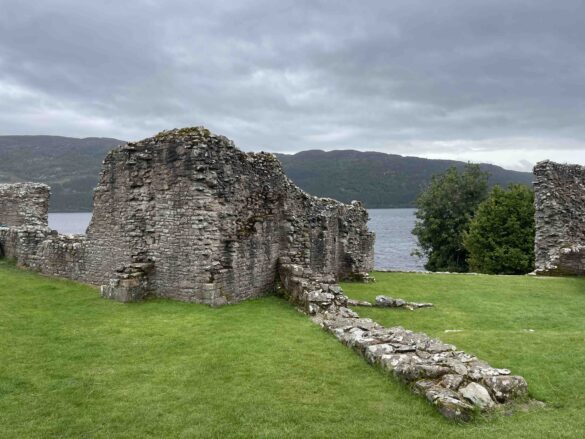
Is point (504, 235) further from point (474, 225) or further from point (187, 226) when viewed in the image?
point (187, 226)

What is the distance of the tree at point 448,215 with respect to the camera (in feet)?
153

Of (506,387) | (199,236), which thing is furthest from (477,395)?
(199,236)

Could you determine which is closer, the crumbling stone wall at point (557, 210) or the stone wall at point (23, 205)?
the stone wall at point (23, 205)

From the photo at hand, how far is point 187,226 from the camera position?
1497 centimetres

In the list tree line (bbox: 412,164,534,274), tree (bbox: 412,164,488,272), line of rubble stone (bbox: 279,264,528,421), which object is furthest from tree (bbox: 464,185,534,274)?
line of rubble stone (bbox: 279,264,528,421)

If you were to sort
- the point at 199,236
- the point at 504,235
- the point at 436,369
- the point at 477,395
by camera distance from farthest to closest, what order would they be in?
the point at 504,235 → the point at 199,236 → the point at 436,369 → the point at 477,395

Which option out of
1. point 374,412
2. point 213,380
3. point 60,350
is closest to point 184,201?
point 60,350

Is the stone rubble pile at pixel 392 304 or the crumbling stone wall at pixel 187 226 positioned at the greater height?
the crumbling stone wall at pixel 187 226

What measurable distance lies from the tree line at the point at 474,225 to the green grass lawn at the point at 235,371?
22983mm

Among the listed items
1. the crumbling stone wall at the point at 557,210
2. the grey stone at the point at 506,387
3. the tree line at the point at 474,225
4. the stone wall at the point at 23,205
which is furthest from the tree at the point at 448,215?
the grey stone at the point at 506,387

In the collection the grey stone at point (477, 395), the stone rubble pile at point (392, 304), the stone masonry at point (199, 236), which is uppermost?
the stone masonry at point (199, 236)

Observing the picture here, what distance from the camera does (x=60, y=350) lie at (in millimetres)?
10148

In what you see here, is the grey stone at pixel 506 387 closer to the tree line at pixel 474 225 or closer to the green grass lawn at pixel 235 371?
the green grass lawn at pixel 235 371

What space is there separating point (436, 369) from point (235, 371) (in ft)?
11.7
